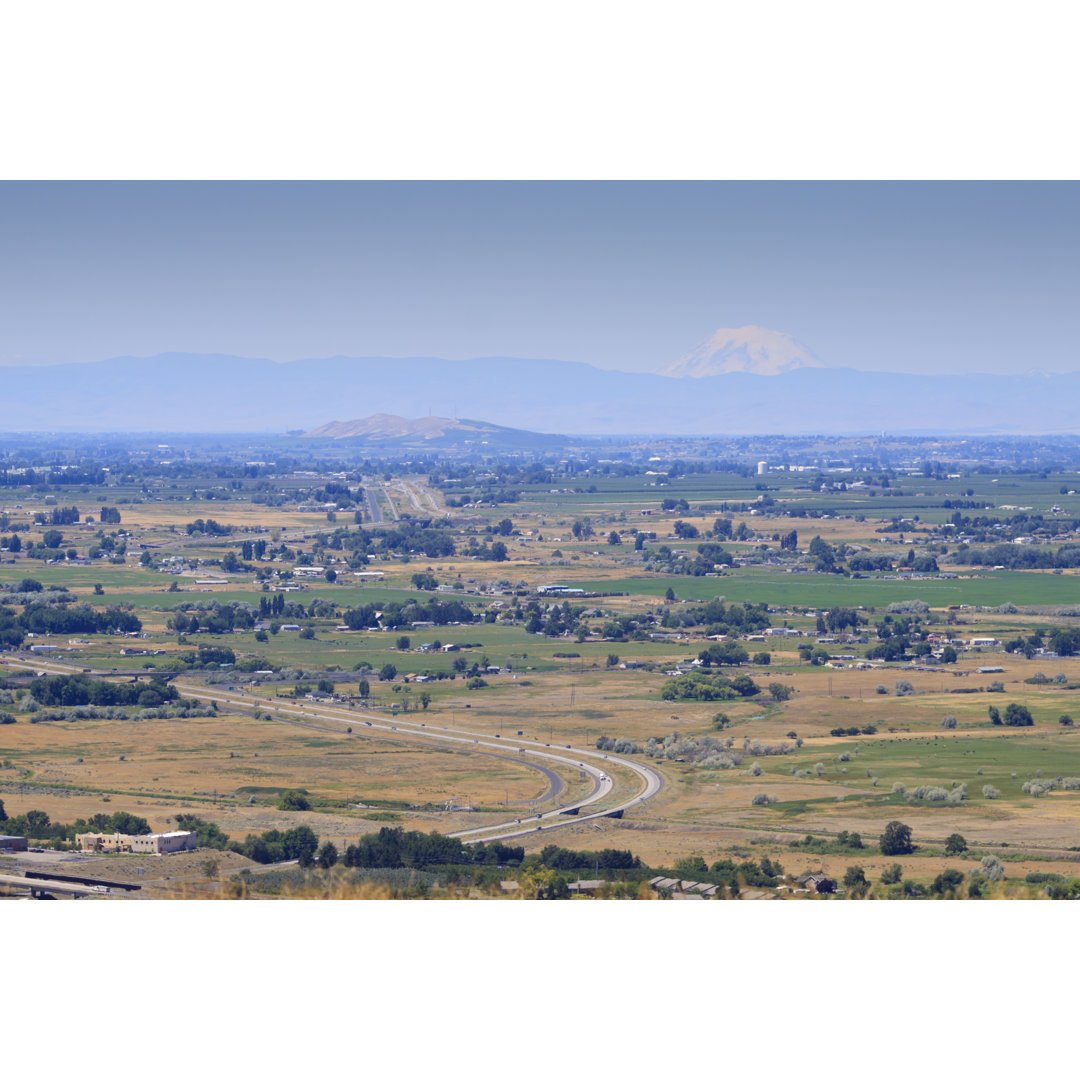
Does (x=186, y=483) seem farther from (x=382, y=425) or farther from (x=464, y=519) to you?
(x=382, y=425)

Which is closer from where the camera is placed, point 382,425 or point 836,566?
point 836,566

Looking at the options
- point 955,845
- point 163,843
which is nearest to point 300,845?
point 163,843

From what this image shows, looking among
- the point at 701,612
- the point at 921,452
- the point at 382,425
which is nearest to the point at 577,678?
the point at 701,612

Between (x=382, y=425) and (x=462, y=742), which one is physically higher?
(x=382, y=425)

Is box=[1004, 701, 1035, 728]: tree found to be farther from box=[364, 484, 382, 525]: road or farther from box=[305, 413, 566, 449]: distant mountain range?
box=[305, 413, 566, 449]: distant mountain range

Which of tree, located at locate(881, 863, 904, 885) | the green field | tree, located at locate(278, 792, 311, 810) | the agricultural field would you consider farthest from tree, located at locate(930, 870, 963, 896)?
the green field

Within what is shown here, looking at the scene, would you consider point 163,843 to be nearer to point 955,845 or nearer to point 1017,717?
point 955,845

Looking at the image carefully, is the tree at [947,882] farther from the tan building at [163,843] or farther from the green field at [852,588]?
the green field at [852,588]
